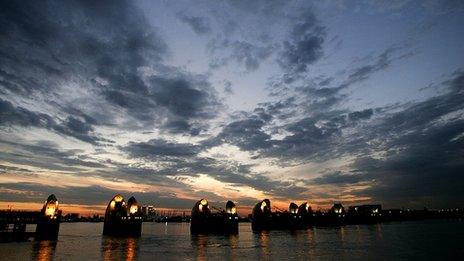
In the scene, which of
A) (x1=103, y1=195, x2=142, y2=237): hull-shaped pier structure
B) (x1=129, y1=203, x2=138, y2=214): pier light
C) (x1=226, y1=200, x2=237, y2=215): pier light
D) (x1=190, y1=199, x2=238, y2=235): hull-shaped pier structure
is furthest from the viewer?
(x1=226, y1=200, x2=237, y2=215): pier light

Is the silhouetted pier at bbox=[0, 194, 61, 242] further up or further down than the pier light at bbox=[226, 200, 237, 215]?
further down

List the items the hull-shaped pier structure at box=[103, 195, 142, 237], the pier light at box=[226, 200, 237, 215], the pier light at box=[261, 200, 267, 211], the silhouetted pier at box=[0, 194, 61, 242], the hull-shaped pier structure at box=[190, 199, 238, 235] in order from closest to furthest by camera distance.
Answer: the silhouetted pier at box=[0, 194, 61, 242], the hull-shaped pier structure at box=[103, 195, 142, 237], the hull-shaped pier structure at box=[190, 199, 238, 235], the pier light at box=[226, 200, 237, 215], the pier light at box=[261, 200, 267, 211]

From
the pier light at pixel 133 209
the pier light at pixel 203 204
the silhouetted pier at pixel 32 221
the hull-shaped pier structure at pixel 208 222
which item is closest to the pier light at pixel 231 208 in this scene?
the hull-shaped pier structure at pixel 208 222

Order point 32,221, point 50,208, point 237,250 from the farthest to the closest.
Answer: point 50,208 → point 32,221 → point 237,250

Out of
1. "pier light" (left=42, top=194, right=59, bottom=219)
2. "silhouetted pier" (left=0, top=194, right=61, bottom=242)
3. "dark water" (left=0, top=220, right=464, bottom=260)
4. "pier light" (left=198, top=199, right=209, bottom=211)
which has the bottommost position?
"dark water" (left=0, top=220, right=464, bottom=260)

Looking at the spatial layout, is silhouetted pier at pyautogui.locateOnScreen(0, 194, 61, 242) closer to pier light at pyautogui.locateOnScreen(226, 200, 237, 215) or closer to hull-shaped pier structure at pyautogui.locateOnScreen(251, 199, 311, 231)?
pier light at pyautogui.locateOnScreen(226, 200, 237, 215)

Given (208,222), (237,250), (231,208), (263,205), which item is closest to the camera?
(237,250)

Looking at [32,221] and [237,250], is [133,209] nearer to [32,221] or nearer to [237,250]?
[32,221]

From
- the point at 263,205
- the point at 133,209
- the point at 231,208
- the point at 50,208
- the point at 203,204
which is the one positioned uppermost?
the point at 263,205

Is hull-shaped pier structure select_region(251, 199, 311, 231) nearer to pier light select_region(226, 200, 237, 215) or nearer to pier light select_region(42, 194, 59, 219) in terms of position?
pier light select_region(226, 200, 237, 215)

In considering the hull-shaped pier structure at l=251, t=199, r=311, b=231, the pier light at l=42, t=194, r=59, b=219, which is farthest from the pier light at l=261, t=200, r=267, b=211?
the pier light at l=42, t=194, r=59, b=219

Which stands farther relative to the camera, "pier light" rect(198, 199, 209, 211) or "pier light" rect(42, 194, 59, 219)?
"pier light" rect(198, 199, 209, 211)

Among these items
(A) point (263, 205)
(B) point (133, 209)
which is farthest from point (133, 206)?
(A) point (263, 205)

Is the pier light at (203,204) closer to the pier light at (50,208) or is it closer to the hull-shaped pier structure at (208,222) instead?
the hull-shaped pier structure at (208,222)
